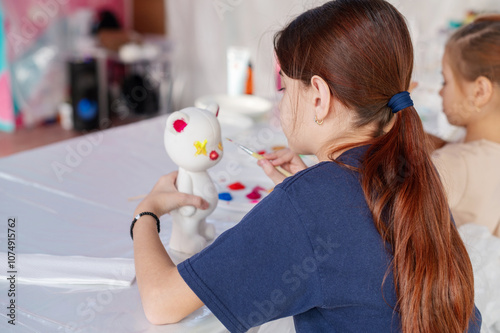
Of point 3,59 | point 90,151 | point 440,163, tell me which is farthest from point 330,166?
point 3,59

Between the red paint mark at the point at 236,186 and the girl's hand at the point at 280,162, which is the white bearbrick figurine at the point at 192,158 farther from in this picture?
the red paint mark at the point at 236,186

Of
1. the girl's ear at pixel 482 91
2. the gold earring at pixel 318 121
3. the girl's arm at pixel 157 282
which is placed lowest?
the girl's arm at pixel 157 282

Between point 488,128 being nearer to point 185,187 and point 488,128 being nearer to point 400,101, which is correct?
point 400,101

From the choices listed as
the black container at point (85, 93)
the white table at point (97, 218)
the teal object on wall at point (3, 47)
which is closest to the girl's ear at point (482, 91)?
the white table at point (97, 218)

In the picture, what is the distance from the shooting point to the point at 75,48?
11.5ft

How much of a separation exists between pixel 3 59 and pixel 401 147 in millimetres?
3179

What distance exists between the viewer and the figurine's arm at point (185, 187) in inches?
33.5

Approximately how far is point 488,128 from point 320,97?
2.26ft

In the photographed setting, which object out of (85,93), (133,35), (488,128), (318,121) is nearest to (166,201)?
(318,121)

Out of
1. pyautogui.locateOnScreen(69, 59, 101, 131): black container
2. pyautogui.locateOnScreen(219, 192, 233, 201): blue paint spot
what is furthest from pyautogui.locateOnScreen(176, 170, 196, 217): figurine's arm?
pyautogui.locateOnScreen(69, 59, 101, 131): black container

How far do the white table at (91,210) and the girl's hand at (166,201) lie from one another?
12cm

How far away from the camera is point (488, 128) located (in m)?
1.20

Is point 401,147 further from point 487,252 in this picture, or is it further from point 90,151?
point 90,151

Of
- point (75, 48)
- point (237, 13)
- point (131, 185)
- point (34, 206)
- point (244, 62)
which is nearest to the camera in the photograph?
point (34, 206)
